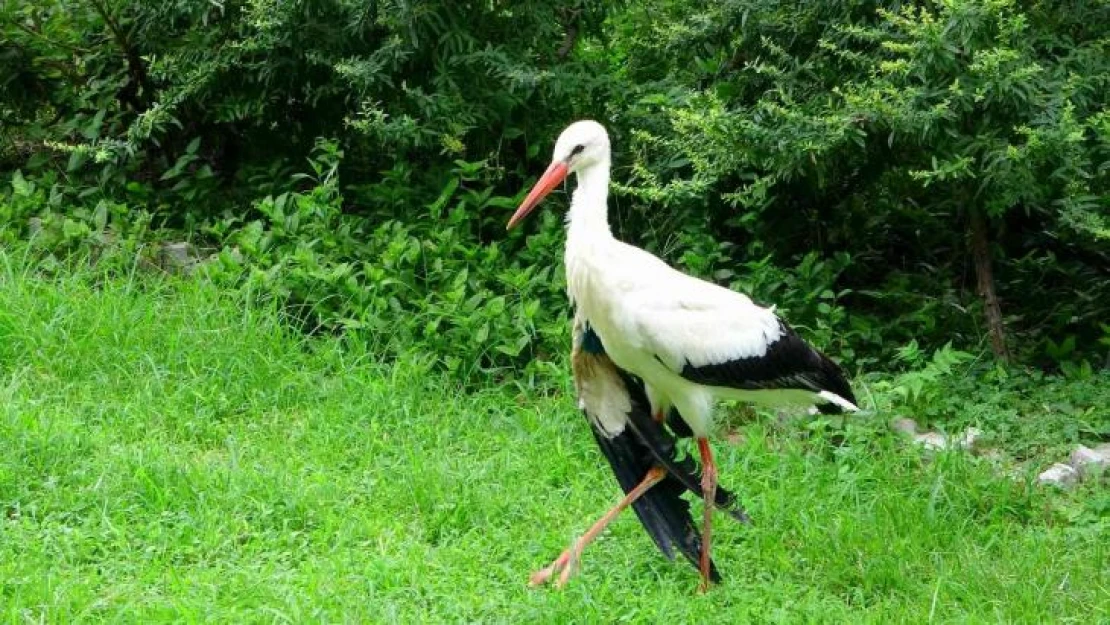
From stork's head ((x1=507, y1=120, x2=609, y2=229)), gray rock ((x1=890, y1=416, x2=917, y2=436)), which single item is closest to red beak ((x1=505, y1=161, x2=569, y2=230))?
stork's head ((x1=507, y1=120, x2=609, y2=229))

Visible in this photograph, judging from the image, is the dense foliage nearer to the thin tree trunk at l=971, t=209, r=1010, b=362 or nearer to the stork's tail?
the thin tree trunk at l=971, t=209, r=1010, b=362

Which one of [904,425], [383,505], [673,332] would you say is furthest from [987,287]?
[383,505]

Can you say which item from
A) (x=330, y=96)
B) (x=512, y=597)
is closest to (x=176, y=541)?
(x=512, y=597)

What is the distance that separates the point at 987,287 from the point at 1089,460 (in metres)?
1.18

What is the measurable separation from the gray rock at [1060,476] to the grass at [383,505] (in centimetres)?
6

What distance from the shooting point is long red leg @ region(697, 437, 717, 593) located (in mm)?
4320

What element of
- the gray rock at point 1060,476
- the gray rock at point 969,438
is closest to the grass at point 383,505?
the gray rock at point 1060,476

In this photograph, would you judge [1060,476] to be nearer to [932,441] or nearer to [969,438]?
[969,438]

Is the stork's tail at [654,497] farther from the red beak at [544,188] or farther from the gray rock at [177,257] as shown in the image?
the gray rock at [177,257]

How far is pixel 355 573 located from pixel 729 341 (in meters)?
1.32

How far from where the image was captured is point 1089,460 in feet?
16.1

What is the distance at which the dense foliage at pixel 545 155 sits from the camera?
17.5 feet

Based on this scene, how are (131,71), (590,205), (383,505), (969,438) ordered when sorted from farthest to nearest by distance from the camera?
1. (131,71)
2. (969,438)
3. (383,505)
4. (590,205)

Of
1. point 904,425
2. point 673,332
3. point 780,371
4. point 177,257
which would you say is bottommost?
point 177,257
